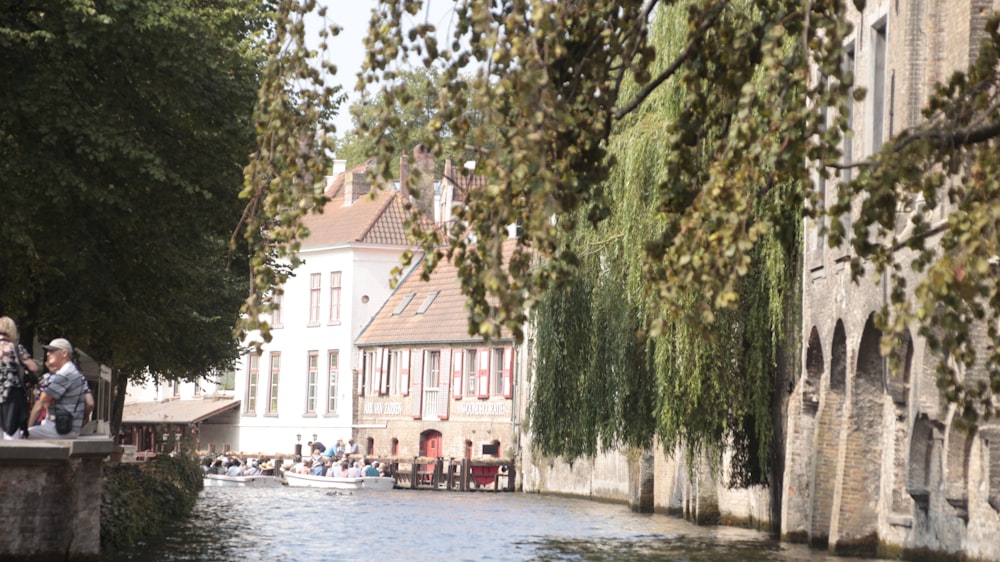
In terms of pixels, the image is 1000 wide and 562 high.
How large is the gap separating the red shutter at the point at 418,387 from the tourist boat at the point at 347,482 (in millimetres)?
6567

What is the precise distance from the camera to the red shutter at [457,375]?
196ft

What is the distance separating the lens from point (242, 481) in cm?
5597

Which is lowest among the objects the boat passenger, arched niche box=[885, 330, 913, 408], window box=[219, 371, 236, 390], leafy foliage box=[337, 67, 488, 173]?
the boat passenger

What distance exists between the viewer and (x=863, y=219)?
6.91m

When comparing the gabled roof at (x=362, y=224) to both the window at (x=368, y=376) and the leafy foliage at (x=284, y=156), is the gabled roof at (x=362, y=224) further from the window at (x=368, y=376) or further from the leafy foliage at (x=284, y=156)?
the leafy foliage at (x=284, y=156)

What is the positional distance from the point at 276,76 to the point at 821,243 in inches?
720

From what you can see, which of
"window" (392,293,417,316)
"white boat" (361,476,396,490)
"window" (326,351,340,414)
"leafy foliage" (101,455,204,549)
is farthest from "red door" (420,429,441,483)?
"leafy foliage" (101,455,204,549)

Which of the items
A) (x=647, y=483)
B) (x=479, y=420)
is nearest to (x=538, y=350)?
(x=647, y=483)

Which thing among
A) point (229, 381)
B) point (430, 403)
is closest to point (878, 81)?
point (430, 403)

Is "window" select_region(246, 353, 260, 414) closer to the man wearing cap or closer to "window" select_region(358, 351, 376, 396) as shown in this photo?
"window" select_region(358, 351, 376, 396)

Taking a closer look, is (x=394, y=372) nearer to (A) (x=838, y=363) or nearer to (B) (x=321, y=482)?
(B) (x=321, y=482)

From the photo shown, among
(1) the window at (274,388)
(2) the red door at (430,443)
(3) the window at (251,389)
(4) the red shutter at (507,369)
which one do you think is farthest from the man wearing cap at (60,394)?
(3) the window at (251,389)

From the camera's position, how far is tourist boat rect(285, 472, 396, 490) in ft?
171

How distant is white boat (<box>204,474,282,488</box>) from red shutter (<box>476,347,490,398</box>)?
23.4ft
